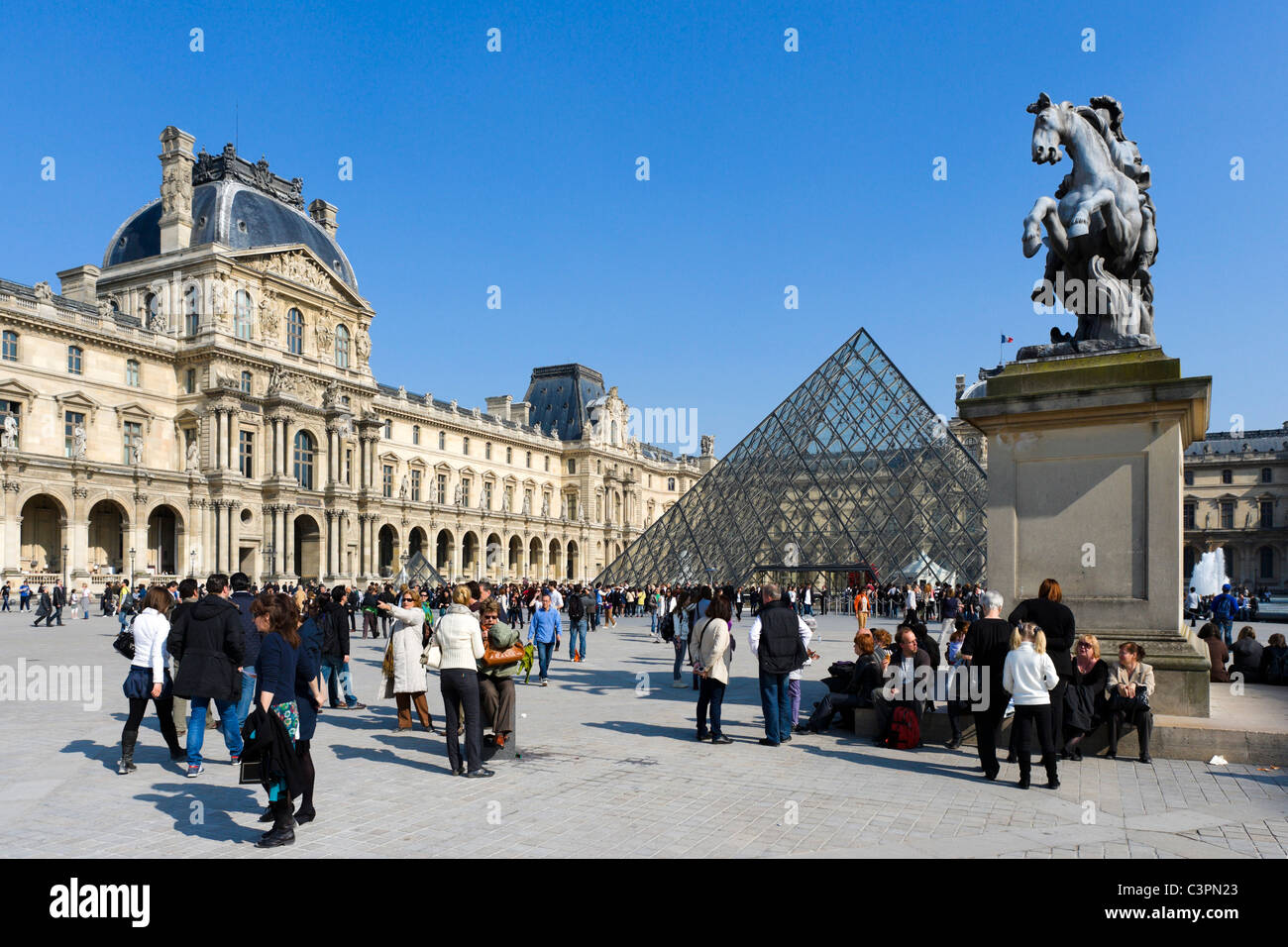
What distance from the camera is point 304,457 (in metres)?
43.1

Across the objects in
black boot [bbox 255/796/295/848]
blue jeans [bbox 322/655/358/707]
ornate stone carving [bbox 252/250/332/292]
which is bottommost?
blue jeans [bbox 322/655/358/707]

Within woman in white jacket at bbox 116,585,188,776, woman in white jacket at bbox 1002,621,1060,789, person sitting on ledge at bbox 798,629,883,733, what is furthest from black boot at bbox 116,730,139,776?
woman in white jacket at bbox 1002,621,1060,789

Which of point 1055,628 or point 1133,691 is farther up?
point 1055,628

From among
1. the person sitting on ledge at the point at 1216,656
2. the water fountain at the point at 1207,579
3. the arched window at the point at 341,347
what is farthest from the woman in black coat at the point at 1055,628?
the water fountain at the point at 1207,579

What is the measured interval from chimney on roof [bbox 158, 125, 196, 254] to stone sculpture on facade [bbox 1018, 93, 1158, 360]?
131 feet

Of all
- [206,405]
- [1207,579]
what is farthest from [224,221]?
[1207,579]

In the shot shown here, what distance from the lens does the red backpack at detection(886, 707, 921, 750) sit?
707 centimetres

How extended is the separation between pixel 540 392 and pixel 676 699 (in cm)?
6800

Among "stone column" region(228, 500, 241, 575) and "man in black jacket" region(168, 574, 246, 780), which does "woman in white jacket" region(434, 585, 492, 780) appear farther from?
"stone column" region(228, 500, 241, 575)

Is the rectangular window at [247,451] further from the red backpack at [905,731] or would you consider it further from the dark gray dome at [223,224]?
the red backpack at [905,731]

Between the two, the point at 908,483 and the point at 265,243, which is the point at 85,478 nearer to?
the point at 265,243

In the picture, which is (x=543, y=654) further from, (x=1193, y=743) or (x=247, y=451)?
(x=247, y=451)

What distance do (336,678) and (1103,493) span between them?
305 inches

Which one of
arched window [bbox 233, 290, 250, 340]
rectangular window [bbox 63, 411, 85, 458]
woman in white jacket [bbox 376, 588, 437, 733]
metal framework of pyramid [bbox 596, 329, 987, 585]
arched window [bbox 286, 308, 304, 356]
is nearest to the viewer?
woman in white jacket [bbox 376, 588, 437, 733]
